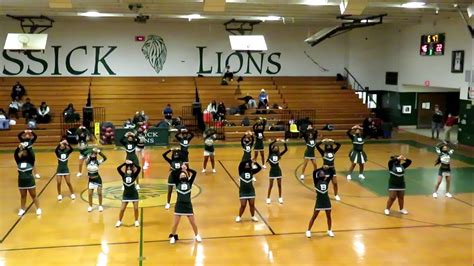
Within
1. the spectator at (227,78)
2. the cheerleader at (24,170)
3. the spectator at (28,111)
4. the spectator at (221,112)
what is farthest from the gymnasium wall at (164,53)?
the cheerleader at (24,170)

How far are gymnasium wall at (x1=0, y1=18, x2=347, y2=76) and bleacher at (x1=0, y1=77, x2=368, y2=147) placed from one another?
2.10ft

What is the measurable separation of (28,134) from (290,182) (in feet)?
25.3

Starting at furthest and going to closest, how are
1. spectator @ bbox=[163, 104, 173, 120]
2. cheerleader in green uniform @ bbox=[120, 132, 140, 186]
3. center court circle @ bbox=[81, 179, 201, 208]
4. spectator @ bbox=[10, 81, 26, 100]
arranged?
1. spectator @ bbox=[10, 81, 26, 100]
2. spectator @ bbox=[163, 104, 173, 120]
3. cheerleader in green uniform @ bbox=[120, 132, 140, 186]
4. center court circle @ bbox=[81, 179, 201, 208]

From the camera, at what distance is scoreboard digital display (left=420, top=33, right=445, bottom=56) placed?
22.7 metres

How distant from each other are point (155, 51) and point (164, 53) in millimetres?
527

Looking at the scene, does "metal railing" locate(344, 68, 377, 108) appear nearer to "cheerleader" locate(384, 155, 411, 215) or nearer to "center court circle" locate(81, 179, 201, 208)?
"center court circle" locate(81, 179, 201, 208)

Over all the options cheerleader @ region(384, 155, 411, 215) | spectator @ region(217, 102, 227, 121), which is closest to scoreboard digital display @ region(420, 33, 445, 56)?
spectator @ region(217, 102, 227, 121)

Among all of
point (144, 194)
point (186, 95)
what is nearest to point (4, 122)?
point (186, 95)

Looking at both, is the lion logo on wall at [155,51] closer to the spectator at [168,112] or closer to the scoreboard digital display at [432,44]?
the spectator at [168,112]

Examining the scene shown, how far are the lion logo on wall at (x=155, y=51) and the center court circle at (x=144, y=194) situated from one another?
46.9ft

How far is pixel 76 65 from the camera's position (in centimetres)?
2720

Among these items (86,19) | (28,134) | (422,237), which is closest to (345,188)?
(422,237)

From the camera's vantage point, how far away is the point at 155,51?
91.5ft

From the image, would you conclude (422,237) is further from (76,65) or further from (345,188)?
(76,65)
